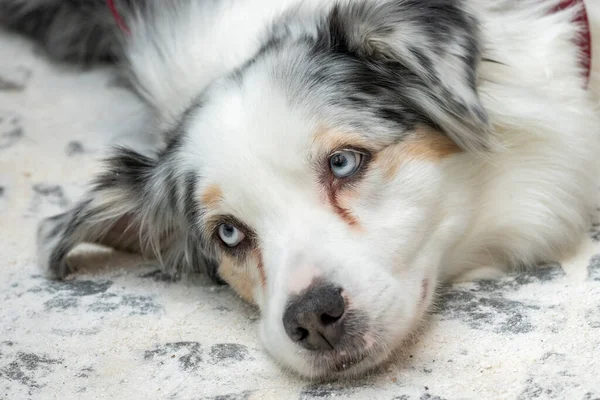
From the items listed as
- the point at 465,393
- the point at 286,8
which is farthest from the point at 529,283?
the point at 286,8

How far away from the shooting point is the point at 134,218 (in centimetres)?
251

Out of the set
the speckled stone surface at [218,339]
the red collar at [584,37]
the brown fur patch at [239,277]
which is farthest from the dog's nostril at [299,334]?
the red collar at [584,37]

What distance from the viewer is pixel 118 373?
1.96m

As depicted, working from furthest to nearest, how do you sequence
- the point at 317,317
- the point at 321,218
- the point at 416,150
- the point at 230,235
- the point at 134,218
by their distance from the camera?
the point at 134,218 → the point at 230,235 → the point at 416,150 → the point at 321,218 → the point at 317,317

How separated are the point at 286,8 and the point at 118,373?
3.48 ft

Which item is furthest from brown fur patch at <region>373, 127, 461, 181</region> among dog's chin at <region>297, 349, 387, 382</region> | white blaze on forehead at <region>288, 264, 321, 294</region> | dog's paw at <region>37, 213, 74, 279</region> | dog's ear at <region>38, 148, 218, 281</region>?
dog's paw at <region>37, 213, 74, 279</region>

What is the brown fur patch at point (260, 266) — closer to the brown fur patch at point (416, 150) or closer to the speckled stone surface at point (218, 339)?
the speckled stone surface at point (218, 339)

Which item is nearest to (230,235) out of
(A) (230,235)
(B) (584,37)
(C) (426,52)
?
(A) (230,235)

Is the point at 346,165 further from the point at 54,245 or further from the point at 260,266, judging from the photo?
the point at 54,245

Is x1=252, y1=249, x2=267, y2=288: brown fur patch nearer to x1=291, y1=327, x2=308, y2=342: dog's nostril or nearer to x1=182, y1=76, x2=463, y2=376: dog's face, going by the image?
x1=182, y1=76, x2=463, y2=376: dog's face

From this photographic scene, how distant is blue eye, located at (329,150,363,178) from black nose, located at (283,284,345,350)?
1.05 ft

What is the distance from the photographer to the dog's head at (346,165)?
1863 mm

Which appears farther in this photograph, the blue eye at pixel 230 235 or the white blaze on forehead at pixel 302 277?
the blue eye at pixel 230 235

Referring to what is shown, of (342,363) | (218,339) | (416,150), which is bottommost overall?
(218,339)
